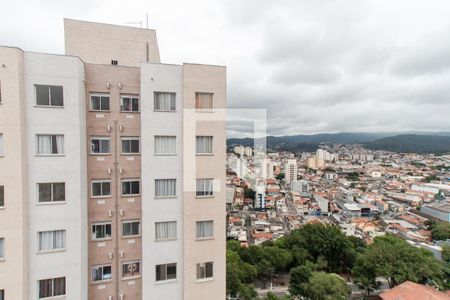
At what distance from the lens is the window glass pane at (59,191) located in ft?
18.6

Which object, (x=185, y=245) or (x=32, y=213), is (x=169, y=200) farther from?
(x=32, y=213)

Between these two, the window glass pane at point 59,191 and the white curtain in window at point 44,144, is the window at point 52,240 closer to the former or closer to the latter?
the window glass pane at point 59,191

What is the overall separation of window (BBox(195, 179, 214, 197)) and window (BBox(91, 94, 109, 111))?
3.02m

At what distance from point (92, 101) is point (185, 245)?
434 cm

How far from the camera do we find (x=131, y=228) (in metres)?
6.50

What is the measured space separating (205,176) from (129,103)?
8.94ft

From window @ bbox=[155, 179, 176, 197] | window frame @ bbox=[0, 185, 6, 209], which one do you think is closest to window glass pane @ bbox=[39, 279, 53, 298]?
window frame @ bbox=[0, 185, 6, 209]

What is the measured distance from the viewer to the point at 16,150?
525 centimetres

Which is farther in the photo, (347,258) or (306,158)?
(306,158)

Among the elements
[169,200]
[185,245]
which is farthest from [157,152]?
[185,245]

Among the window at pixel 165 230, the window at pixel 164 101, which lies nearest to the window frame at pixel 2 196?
the window at pixel 165 230

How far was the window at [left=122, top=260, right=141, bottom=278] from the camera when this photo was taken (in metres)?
6.46

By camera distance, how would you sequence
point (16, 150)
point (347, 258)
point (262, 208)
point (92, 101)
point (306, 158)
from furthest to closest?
point (306, 158), point (262, 208), point (347, 258), point (92, 101), point (16, 150)

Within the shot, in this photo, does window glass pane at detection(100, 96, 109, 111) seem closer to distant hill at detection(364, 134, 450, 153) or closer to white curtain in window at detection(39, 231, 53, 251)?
white curtain in window at detection(39, 231, 53, 251)
